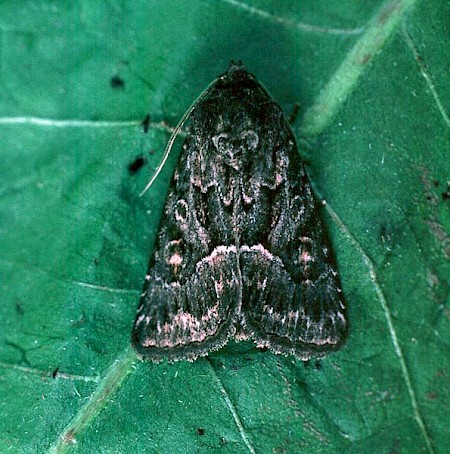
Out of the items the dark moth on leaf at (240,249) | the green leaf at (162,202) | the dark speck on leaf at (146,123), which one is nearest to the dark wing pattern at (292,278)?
the dark moth on leaf at (240,249)

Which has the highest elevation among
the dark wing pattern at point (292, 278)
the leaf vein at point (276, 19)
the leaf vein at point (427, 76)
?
the leaf vein at point (427, 76)

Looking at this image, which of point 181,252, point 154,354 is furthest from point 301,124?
point 154,354

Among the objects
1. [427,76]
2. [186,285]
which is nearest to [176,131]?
[186,285]

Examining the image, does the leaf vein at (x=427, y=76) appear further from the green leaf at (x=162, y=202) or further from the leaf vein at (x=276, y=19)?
the leaf vein at (x=276, y=19)

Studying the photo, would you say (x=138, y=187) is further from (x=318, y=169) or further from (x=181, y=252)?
(x=318, y=169)

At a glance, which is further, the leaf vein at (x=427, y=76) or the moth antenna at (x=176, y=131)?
the moth antenna at (x=176, y=131)
